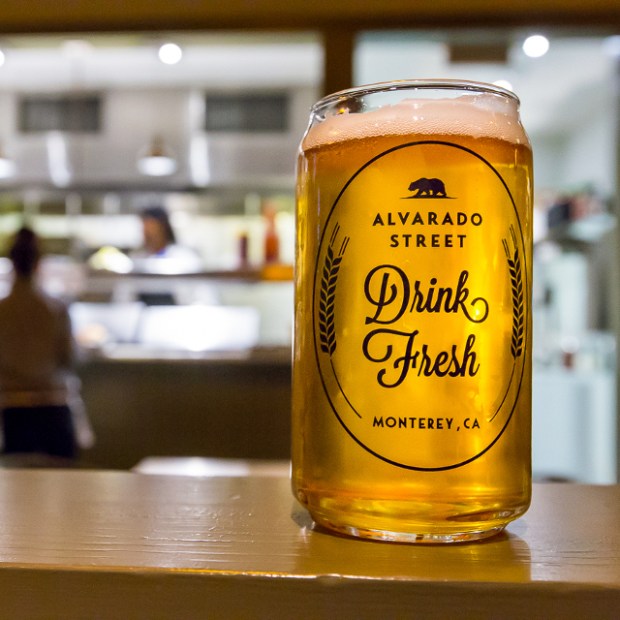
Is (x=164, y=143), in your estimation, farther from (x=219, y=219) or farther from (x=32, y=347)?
(x=32, y=347)

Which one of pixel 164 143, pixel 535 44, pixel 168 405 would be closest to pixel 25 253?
pixel 168 405

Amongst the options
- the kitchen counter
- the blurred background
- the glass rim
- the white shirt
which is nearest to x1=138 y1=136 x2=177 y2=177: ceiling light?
the blurred background

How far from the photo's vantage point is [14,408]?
3.02 m

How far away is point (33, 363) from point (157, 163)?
7.33ft

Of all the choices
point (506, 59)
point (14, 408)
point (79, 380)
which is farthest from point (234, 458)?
point (506, 59)

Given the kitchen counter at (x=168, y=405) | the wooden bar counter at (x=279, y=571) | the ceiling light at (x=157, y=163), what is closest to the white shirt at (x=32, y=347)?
the kitchen counter at (x=168, y=405)

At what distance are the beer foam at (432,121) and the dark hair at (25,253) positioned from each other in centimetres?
276

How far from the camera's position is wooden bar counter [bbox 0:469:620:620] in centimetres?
27

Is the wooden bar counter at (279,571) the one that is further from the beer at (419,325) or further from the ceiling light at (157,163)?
the ceiling light at (157,163)

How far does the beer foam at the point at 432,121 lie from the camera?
34 cm

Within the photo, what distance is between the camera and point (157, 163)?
191 inches

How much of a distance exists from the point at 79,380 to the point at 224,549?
3650 millimetres

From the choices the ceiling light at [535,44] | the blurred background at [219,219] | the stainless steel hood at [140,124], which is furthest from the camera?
the stainless steel hood at [140,124]

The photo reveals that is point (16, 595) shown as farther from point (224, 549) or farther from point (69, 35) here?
point (69, 35)
